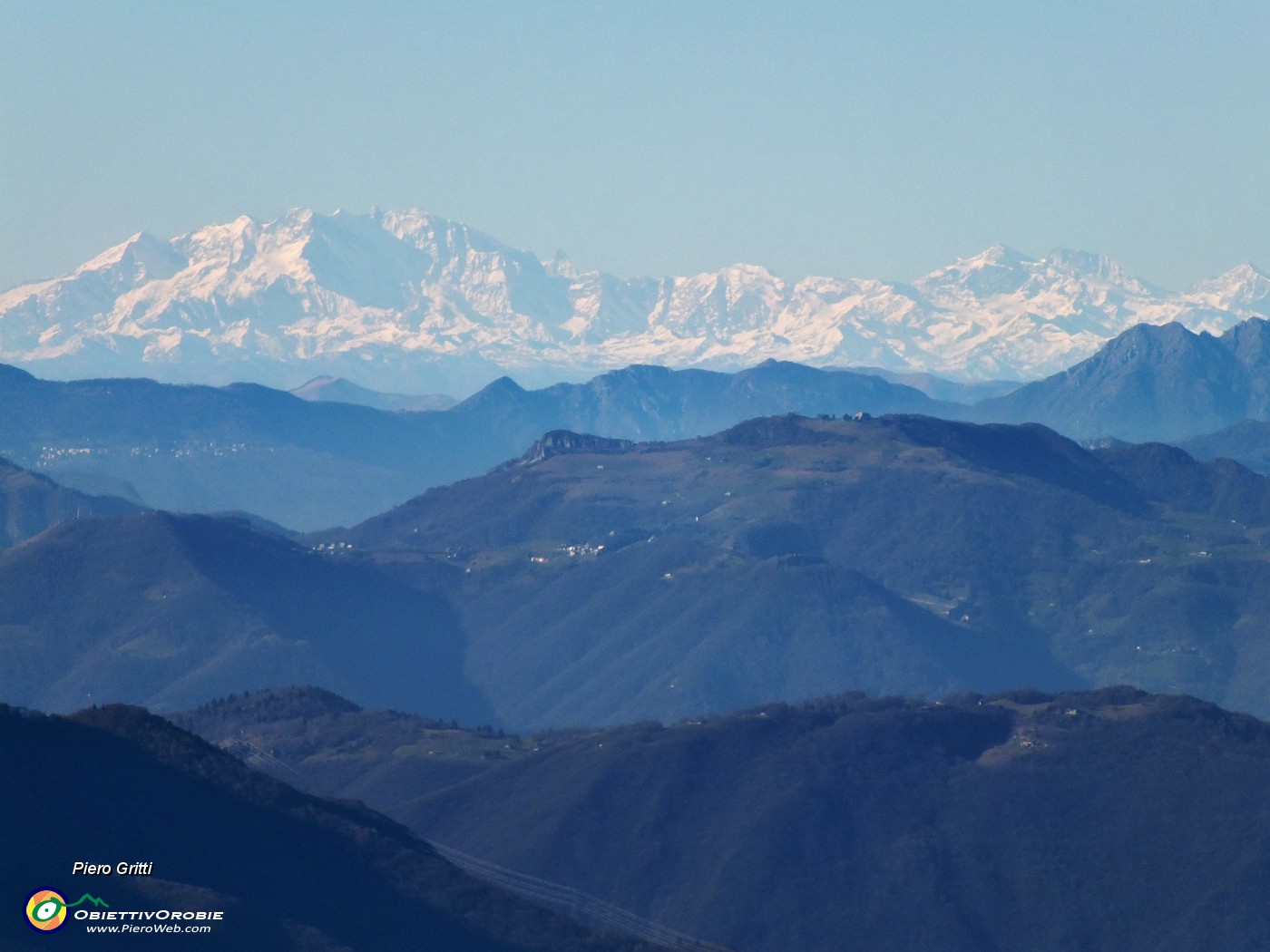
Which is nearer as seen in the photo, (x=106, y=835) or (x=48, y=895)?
(x=48, y=895)

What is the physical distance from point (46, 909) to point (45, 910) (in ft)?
0.26

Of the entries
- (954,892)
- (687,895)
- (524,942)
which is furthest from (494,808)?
(524,942)

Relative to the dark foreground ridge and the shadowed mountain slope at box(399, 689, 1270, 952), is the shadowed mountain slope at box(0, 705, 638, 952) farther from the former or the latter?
the shadowed mountain slope at box(399, 689, 1270, 952)

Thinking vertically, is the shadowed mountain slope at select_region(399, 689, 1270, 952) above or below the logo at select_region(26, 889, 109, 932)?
below

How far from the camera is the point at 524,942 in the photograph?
472 ft

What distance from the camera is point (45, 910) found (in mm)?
119312

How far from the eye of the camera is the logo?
118438mm

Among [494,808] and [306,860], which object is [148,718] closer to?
[306,860]

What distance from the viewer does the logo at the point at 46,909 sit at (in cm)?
11844

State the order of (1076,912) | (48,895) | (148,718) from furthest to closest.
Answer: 1. (1076,912)
2. (148,718)
3. (48,895)

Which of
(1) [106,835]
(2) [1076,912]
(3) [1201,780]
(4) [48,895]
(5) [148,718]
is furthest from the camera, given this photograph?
(3) [1201,780]

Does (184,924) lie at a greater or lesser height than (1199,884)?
greater

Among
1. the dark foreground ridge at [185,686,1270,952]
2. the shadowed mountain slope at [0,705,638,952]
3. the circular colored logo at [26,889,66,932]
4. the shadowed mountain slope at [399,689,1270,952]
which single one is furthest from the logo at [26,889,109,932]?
the shadowed mountain slope at [399,689,1270,952]

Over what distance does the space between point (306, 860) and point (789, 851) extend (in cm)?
5566
